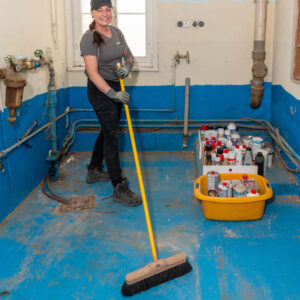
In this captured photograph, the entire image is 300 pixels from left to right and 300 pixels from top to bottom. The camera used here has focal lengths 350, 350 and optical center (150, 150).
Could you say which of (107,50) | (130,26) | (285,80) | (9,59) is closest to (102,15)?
(107,50)

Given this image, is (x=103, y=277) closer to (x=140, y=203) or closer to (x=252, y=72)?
(x=140, y=203)

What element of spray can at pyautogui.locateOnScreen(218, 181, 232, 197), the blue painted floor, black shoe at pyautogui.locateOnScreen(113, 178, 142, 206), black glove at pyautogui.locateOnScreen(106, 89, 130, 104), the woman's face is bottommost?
the blue painted floor

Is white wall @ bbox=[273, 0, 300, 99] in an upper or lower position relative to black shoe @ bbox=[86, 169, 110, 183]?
upper

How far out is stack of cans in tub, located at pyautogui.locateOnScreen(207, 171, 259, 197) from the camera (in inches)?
95.7

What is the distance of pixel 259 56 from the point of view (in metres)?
3.59

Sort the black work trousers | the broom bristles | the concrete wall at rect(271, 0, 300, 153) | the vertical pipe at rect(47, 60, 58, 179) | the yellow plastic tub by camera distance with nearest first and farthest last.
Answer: the broom bristles → the yellow plastic tub → the black work trousers → the concrete wall at rect(271, 0, 300, 153) → the vertical pipe at rect(47, 60, 58, 179)

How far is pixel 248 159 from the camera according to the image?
284 cm

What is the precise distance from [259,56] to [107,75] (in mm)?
1772

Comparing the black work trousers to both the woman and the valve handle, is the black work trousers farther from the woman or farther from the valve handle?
the valve handle

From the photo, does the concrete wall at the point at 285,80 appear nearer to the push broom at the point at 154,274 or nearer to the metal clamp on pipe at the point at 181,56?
the metal clamp on pipe at the point at 181,56

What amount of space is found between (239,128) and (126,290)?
261cm

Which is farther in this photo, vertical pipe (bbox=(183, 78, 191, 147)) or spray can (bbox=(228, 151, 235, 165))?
vertical pipe (bbox=(183, 78, 191, 147))

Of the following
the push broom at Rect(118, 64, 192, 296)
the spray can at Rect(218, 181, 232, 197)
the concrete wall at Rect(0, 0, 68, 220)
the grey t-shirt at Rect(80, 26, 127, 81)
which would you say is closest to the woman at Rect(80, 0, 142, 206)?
the grey t-shirt at Rect(80, 26, 127, 81)

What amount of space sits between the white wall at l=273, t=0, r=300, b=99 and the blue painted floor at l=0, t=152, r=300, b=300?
3.47 feet
